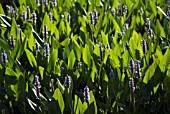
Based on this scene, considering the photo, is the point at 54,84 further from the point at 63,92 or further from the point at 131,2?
the point at 131,2

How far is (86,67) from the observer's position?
289cm

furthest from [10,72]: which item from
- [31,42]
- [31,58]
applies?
[31,42]

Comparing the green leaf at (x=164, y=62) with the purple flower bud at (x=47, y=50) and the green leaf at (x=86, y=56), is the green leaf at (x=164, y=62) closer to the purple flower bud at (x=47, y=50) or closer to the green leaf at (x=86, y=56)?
the green leaf at (x=86, y=56)

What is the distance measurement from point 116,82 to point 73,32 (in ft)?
3.76

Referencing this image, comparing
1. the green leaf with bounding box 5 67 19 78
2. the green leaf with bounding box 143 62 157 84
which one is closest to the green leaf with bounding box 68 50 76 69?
the green leaf with bounding box 5 67 19 78

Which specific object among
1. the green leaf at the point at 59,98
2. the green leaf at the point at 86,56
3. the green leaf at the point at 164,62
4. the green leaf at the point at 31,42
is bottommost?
the green leaf at the point at 59,98

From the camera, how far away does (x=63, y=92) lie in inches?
100

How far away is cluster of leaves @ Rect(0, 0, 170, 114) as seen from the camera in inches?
98.6

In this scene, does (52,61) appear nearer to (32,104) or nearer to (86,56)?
(86,56)

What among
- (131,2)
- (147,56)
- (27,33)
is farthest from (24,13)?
(147,56)

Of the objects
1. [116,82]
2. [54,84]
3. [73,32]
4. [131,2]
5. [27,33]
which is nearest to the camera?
[116,82]

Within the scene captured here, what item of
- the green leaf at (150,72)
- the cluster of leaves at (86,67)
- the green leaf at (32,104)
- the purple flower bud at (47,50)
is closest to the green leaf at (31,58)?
the cluster of leaves at (86,67)

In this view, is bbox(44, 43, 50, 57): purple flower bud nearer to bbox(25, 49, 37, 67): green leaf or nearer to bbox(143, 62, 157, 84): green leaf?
bbox(25, 49, 37, 67): green leaf

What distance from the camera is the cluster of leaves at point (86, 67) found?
8.21ft
